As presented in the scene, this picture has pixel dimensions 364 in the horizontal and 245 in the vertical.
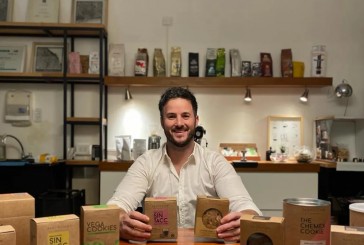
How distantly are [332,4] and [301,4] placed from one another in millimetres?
325

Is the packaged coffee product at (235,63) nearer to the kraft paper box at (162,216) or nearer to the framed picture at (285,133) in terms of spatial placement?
Answer: the framed picture at (285,133)

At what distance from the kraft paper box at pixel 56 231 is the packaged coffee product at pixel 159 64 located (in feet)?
9.84

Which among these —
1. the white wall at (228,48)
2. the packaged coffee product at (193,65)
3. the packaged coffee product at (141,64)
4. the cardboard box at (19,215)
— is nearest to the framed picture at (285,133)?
the white wall at (228,48)

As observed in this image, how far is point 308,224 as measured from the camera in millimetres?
1110

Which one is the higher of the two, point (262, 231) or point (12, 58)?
point (12, 58)

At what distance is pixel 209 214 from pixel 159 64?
2734 millimetres

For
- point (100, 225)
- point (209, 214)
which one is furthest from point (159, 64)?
point (100, 225)

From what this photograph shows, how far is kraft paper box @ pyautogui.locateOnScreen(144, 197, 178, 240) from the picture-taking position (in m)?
1.46

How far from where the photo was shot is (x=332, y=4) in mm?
4227

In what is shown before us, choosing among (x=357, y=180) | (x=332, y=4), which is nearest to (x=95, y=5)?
(x=332, y=4)

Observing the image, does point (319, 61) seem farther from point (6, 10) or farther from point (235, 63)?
point (6, 10)

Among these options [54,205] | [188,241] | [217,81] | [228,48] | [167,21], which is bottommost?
[54,205]

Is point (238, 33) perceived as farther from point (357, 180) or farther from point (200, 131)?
point (357, 180)

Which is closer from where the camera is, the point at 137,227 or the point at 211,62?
the point at 137,227
